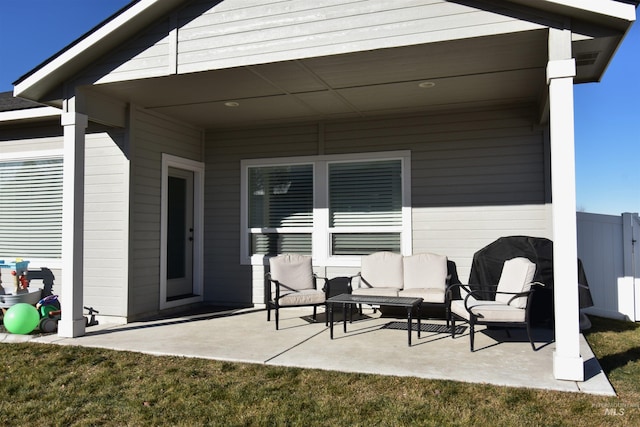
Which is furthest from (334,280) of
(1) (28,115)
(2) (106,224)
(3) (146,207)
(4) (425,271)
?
(1) (28,115)

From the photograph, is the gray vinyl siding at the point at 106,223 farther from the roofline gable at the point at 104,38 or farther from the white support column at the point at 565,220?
the white support column at the point at 565,220

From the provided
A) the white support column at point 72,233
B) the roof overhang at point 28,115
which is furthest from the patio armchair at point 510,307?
the roof overhang at point 28,115

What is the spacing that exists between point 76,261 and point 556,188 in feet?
15.9

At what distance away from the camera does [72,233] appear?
18.2 feet

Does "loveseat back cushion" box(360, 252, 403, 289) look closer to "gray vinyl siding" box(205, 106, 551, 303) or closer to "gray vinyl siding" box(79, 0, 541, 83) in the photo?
"gray vinyl siding" box(205, 106, 551, 303)

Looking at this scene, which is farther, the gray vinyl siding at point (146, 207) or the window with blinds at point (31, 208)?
the window with blinds at point (31, 208)

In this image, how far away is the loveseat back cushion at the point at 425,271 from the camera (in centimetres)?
625

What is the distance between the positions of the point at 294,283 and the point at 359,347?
1.75m

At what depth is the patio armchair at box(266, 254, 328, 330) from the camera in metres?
6.01

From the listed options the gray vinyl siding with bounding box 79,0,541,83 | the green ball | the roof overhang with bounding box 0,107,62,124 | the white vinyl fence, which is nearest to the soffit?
Result: the gray vinyl siding with bounding box 79,0,541,83

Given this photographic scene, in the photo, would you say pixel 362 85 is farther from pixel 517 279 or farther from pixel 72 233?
pixel 72 233

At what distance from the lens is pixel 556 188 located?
3.97 meters

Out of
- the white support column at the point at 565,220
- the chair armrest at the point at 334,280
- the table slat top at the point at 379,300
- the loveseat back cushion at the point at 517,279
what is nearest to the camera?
the white support column at the point at 565,220

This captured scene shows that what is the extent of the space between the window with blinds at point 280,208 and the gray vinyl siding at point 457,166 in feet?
0.97
